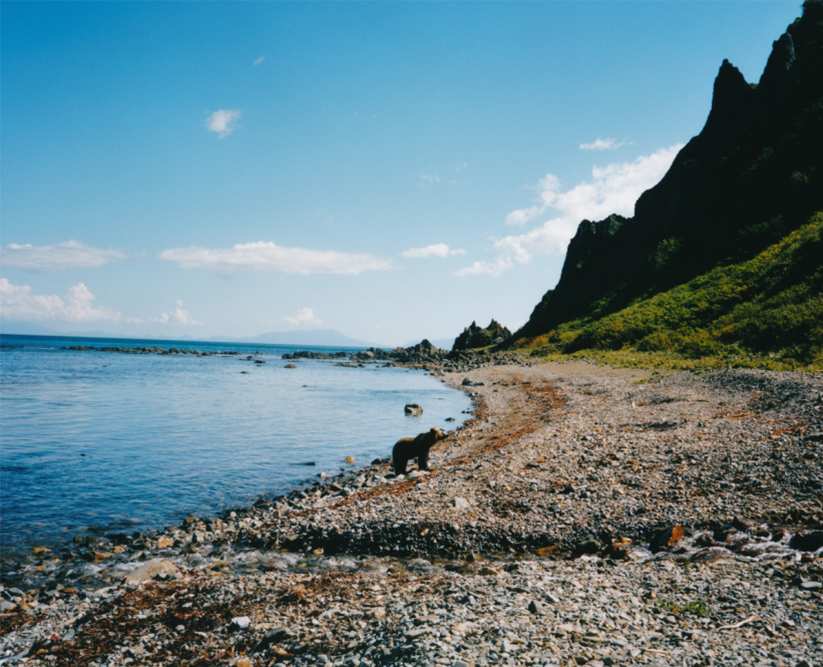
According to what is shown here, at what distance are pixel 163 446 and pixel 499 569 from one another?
685 inches

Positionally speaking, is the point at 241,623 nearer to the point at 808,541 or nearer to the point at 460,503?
the point at 460,503

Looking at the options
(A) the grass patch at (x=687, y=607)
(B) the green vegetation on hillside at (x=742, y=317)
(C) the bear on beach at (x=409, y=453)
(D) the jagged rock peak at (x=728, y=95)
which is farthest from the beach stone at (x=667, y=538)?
(D) the jagged rock peak at (x=728, y=95)

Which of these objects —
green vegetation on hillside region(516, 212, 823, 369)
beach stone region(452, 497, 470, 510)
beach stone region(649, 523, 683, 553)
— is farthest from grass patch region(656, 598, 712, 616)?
green vegetation on hillside region(516, 212, 823, 369)

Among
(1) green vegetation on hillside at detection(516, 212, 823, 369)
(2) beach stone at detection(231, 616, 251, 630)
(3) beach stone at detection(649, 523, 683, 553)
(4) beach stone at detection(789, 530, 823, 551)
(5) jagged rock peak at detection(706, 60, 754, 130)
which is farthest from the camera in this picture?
(5) jagged rock peak at detection(706, 60, 754, 130)

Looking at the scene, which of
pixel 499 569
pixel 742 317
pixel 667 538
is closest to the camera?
pixel 499 569

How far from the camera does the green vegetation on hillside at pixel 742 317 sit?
2603 cm

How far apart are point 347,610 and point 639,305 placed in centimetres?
5970

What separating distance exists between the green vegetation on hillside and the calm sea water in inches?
691

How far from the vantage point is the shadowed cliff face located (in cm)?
5403

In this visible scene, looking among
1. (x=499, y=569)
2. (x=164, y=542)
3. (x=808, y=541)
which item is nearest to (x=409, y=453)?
(x=164, y=542)

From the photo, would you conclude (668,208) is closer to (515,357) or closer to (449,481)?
(515,357)

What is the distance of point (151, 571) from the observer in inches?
340

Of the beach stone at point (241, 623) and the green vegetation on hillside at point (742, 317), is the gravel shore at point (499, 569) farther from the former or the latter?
the green vegetation on hillside at point (742, 317)

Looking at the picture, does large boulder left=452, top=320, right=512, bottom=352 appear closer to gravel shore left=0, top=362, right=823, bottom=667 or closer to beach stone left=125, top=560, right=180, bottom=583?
gravel shore left=0, top=362, right=823, bottom=667
